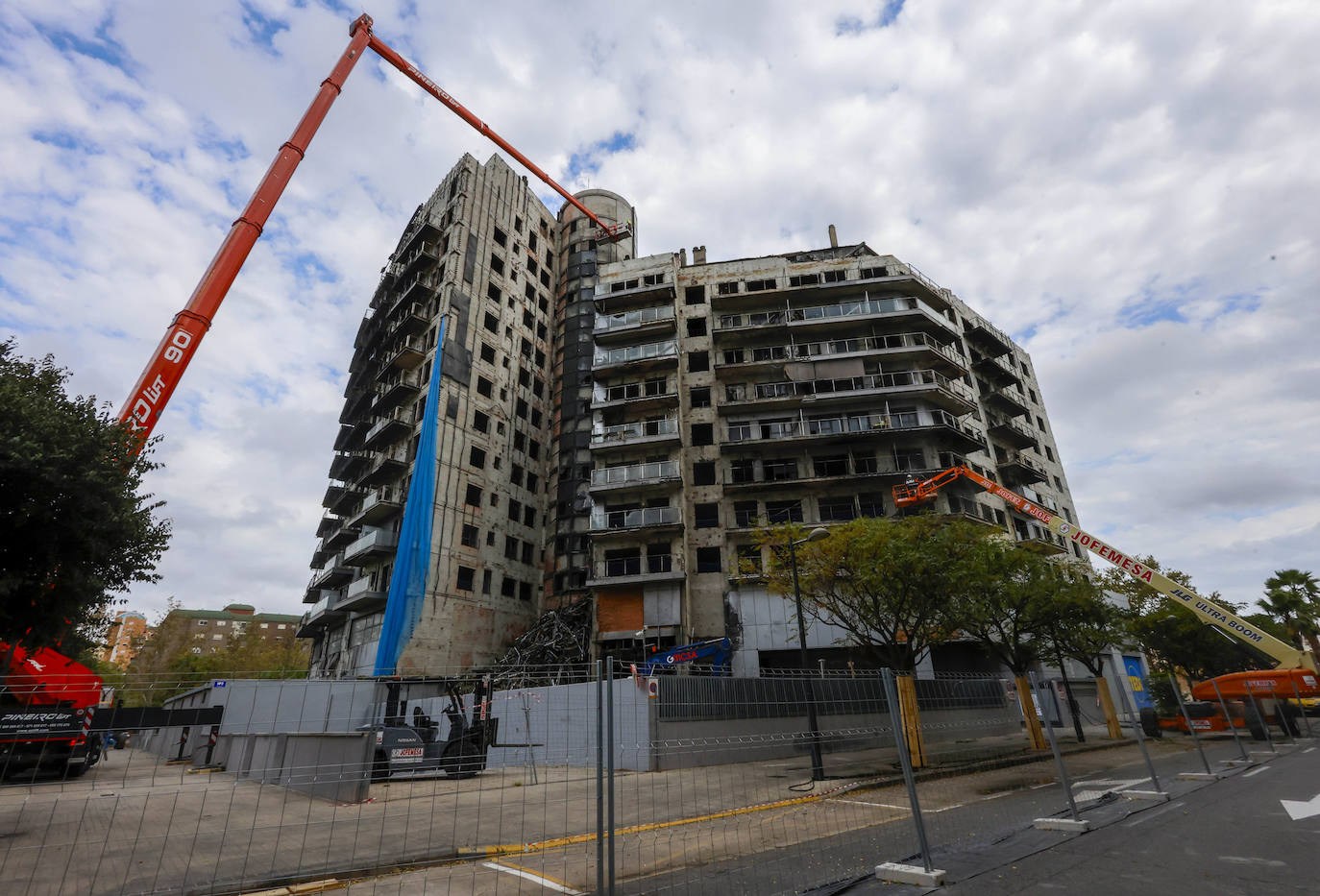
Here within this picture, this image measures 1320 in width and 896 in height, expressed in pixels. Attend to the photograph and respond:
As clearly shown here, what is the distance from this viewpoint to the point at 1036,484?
47.0m

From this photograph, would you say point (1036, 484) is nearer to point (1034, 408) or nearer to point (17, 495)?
point (1034, 408)

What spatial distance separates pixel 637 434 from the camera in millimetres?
38062

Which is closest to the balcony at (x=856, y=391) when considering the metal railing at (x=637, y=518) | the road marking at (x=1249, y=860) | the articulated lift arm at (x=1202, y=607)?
the metal railing at (x=637, y=518)

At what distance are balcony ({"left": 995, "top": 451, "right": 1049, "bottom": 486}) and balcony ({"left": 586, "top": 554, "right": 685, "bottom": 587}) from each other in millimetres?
24337

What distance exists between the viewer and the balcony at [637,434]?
37.3 m

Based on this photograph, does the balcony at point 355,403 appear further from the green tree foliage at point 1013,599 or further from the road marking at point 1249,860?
the road marking at point 1249,860

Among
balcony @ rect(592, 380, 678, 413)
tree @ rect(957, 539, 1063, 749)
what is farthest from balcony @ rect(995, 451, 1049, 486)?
balcony @ rect(592, 380, 678, 413)

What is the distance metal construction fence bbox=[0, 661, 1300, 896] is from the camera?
6629 millimetres

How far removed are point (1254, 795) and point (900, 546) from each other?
9144mm

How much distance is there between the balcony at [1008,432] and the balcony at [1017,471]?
99 cm

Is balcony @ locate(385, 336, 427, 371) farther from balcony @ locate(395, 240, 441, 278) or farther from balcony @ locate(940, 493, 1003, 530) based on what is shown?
balcony @ locate(940, 493, 1003, 530)

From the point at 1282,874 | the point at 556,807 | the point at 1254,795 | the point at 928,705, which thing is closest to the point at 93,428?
the point at 556,807

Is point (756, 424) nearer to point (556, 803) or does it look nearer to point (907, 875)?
point (556, 803)

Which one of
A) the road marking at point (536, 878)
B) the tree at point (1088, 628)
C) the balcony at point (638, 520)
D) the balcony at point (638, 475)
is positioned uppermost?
the balcony at point (638, 475)
